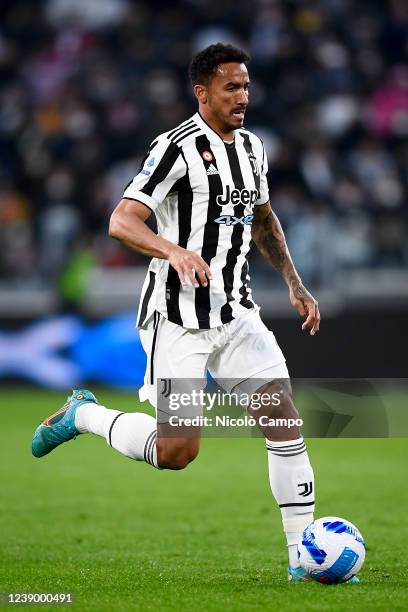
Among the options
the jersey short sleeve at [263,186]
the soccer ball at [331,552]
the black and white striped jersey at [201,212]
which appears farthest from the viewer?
the jersey short sleeve at [263,186]

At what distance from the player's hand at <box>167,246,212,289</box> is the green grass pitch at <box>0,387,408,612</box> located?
129 cm

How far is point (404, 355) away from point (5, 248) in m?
4.82

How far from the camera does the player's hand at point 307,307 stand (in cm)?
531

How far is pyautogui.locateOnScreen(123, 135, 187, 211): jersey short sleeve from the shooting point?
16.5 feet

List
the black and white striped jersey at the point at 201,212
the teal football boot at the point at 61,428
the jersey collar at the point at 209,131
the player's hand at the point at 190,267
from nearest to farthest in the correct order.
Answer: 1. the player's hand at the point at 190,267
2. the black and white striped jersey at the point at 201,212
3. the jersey collar at the point at 209,131
4. the teal football boot at the point at 61,428

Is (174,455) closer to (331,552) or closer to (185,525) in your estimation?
(331,552)

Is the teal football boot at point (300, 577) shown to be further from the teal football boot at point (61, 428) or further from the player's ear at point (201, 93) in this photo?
the player's ear at point (201, 93)

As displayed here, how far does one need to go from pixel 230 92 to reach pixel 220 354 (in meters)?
1.21

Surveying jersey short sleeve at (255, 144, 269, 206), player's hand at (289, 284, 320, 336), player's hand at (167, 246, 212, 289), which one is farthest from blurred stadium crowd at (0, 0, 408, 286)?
player's hand at (167, 246, 212, 289)

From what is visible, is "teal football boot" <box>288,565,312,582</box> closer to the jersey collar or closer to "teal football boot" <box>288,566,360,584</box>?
"teal football boot" <box>288,566,360,584</box>

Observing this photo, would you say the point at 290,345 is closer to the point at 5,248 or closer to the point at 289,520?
the point at 5,248

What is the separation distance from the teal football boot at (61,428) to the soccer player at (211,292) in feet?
0.86

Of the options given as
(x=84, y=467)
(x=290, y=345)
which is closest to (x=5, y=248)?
(x=290, y=345)

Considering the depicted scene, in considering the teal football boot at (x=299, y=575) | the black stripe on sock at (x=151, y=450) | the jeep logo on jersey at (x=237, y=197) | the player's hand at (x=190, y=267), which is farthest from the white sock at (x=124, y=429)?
the jeep logo on jersey at (x=237, y=197)
